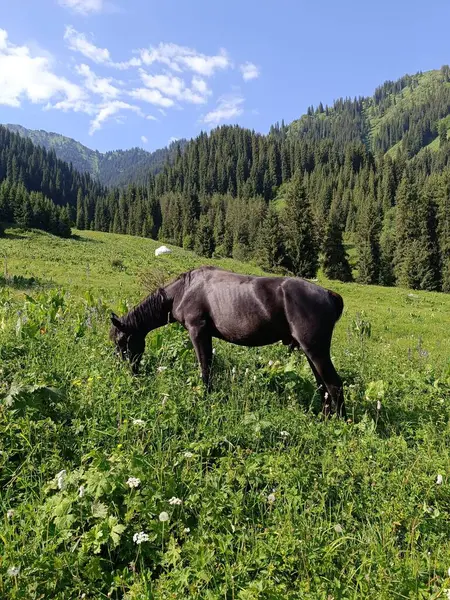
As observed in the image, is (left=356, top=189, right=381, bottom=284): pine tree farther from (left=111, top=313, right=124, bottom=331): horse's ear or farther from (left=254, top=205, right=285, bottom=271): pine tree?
(left=111, top=313, right=124, bottom=331): horse's ear

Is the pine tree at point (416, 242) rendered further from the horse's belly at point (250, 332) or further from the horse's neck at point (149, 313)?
the horse's neck at point (149, 313)

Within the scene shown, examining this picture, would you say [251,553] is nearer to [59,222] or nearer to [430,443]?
[430,443]

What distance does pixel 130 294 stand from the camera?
830 inches

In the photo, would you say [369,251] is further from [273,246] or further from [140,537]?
[140,537]

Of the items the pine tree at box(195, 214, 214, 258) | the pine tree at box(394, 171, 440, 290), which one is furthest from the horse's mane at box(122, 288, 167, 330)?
the pine tree at box(195, 214, 214, 258)

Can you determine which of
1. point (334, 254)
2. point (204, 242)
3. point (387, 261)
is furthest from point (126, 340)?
point (204, 242)

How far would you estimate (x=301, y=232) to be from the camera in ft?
184

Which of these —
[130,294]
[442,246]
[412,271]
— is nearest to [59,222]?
[130,294]

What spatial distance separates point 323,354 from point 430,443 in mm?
1776

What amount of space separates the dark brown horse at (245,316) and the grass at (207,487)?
495mm

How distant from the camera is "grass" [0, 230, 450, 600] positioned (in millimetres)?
2658

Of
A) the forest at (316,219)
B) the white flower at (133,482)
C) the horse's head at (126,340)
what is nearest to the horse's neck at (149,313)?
the horse's head at (126,340)

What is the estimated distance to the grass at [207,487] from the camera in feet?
8.72

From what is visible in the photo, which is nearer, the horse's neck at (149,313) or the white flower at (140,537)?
the white flower at (140,537)
